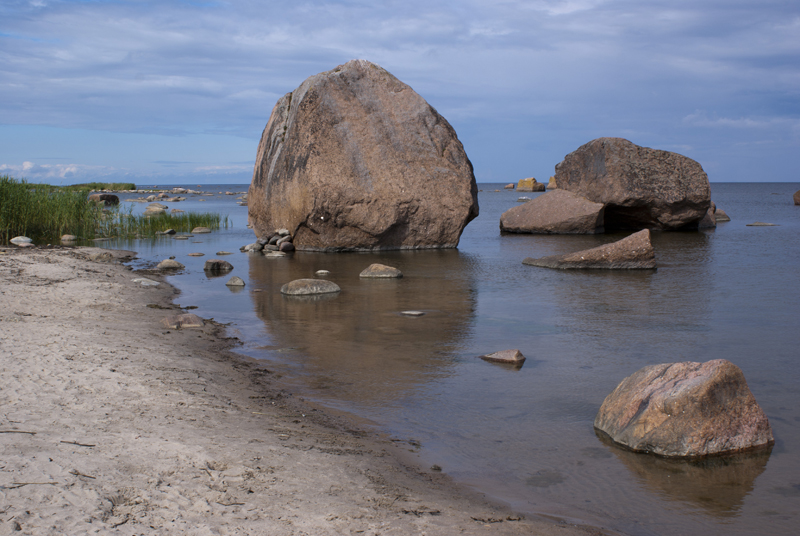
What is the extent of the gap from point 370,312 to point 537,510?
5.66 metres

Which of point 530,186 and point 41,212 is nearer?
point 41,212

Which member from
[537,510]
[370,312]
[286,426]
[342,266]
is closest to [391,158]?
[342,266]

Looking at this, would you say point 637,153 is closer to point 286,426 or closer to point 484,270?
point 484,270

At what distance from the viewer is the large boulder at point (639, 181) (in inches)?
838

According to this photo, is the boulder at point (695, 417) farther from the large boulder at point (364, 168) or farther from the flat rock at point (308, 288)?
the large boulder at point (364, 168)

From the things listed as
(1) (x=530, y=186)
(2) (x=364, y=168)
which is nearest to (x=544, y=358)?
(2) (x=364, y=168)

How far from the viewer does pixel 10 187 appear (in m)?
17.1

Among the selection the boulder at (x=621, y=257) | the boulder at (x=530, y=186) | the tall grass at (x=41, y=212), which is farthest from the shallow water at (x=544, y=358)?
the boulder at (x=530, y=186)

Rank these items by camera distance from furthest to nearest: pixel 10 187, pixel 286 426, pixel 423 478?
pixel 10 187 < pixel 286 426 < pixel 423 478

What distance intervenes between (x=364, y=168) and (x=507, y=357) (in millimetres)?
9896

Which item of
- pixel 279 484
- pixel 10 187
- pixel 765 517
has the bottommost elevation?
pixel 765 517

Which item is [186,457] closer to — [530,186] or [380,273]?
[380,273]

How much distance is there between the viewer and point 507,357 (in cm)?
634

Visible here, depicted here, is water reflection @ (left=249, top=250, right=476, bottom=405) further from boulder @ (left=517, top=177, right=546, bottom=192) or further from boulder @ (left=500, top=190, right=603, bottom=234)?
boulder @ (left=517, top=177, right=546, bottom=192)
